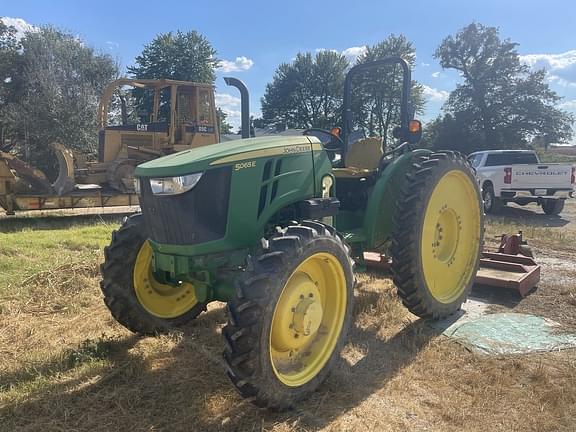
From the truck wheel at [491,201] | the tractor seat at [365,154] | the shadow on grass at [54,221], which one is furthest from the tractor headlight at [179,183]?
the truck wheel at [491,201]

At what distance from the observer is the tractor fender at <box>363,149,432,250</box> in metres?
4.04

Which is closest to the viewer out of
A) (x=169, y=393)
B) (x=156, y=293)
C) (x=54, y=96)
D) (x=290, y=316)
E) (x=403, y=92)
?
(x=290, y=316)

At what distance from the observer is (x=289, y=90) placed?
40.2m

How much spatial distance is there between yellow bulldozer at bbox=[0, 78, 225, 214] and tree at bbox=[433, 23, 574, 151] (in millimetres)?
26526

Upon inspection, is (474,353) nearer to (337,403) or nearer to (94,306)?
(337,403)

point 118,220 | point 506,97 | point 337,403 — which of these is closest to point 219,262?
point 337,403

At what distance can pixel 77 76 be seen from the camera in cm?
2409

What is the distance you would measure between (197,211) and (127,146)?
32.2 ft

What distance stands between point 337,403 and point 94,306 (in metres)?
2.76

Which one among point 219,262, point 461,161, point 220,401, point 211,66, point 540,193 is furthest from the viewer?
point 211,66

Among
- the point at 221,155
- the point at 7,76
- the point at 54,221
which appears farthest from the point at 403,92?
the point at 7,76

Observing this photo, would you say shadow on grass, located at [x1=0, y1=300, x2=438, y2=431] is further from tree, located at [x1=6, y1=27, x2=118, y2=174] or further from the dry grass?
tree, located at [x1=6, y1=27, x2=118, y2=174]

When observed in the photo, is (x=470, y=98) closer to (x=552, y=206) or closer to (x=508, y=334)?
(x=552, y=206)

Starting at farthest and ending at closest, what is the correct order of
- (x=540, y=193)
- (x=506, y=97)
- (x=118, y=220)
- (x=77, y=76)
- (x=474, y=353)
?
(x=506, y=97)
(x=77, y=76)
(x=540, y=193)
(x=118, y=220)
(x=474, y=353)
